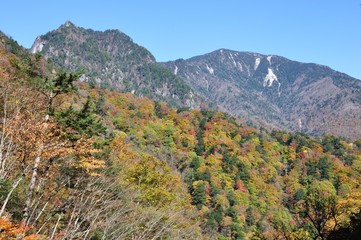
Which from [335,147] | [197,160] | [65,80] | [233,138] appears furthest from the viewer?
[335,147]

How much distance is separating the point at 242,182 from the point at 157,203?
83.6 metres

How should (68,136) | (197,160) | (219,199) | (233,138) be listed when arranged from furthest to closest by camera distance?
(233,138), (197,160), (219,199), (68,136)

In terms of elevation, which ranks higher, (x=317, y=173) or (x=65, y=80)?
(x=65, y=80)

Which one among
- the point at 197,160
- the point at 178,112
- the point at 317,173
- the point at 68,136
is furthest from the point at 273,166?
the point at 68,136

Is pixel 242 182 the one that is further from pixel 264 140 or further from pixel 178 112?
pixel 178 112

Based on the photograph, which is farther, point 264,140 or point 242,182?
point 264,140

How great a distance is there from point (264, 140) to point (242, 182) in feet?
143

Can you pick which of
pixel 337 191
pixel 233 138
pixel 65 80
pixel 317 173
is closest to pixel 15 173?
pixel 65 80

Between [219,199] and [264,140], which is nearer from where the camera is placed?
[219,199]

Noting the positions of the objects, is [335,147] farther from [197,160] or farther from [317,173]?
[197,160]

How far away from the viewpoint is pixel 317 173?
423 ft

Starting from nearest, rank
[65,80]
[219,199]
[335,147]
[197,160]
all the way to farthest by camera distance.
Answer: [65,80], [219,199], [197,160], [335,147]

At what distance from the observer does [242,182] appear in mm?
114125

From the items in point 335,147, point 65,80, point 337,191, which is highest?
point 65,80
